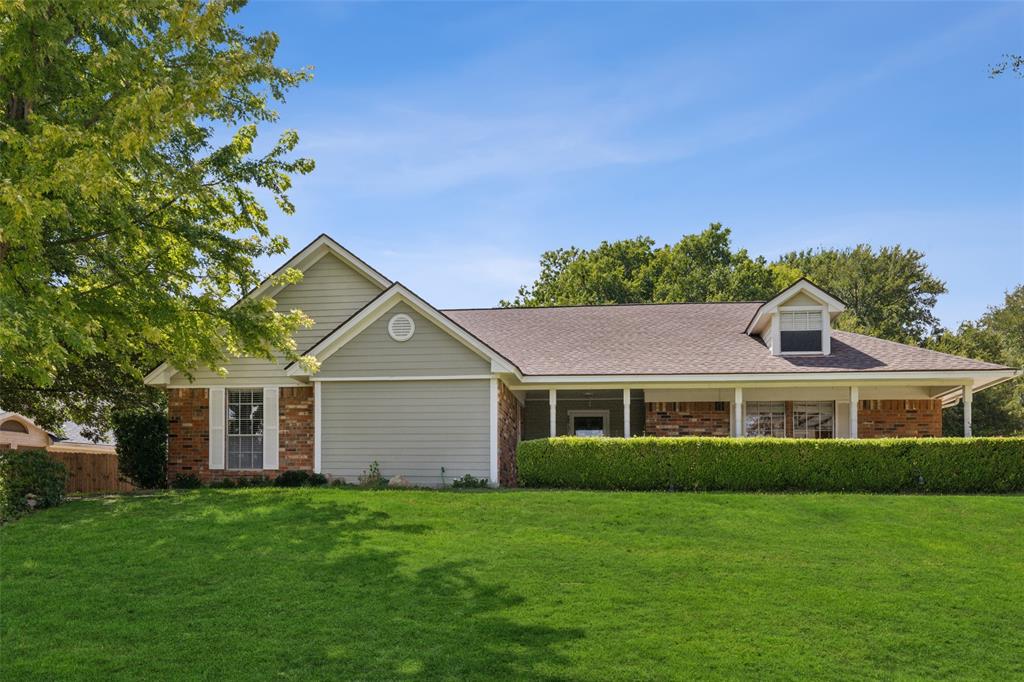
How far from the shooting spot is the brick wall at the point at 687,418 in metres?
20.7

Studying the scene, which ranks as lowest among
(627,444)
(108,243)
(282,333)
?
(627,444)

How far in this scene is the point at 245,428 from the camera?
65.1ft

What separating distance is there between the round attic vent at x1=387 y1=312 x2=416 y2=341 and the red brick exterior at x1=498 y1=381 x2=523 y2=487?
2.28 m

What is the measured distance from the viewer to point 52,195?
12922mm

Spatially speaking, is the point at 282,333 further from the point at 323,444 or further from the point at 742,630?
the point at 742,630

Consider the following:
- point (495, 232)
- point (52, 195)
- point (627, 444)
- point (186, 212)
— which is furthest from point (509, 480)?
point (52, 195)

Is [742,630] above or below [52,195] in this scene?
below

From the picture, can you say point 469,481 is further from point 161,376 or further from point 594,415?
point 161,376

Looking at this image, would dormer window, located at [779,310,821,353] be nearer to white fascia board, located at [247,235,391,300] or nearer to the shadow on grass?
white fascia board, located at [247,235,391,300]

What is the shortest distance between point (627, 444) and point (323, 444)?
6818 mm

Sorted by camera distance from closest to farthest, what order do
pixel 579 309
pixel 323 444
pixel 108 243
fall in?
pixel 108 243
pixel 323 444
pixel 579 309

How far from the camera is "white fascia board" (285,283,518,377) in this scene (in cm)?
1742

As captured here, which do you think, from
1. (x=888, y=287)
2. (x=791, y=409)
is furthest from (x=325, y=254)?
(x=888, y=287)

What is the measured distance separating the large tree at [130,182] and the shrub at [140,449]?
9.68 ft
